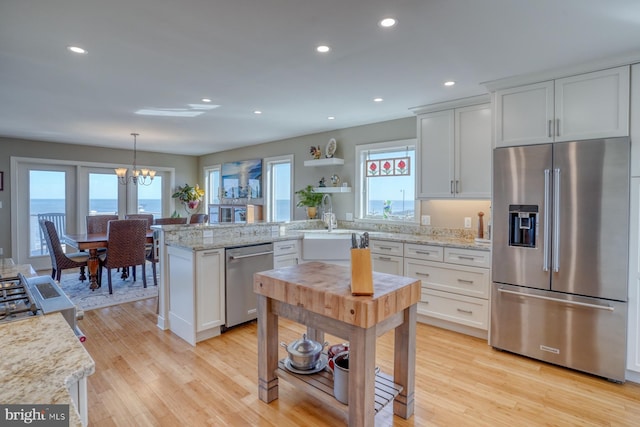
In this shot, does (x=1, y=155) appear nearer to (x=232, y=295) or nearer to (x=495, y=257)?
(x=232, y=295)

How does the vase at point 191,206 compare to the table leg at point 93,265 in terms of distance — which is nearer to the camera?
the table leg at point 93,265

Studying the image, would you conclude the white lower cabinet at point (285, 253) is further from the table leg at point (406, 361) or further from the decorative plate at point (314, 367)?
the table leg at point (406, 361)

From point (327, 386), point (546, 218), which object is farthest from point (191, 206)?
point (546, 218)

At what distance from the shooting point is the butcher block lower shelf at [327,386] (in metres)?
1.89

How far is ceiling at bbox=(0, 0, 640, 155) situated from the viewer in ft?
6.22

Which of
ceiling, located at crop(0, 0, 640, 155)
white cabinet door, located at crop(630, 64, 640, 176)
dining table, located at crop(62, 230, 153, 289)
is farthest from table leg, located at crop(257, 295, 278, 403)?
dining table, located at crop(62, 230, 153, 289)

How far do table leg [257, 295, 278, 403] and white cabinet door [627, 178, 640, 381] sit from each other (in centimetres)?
267

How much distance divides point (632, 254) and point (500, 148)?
1271mm

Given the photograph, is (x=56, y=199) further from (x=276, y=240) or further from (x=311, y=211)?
(x=276, y=240)

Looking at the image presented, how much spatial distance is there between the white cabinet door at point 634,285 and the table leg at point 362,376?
2208 millimetres

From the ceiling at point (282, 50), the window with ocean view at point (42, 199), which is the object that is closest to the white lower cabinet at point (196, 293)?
the ceiling at point (282, 50)

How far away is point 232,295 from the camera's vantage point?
334 centimetres

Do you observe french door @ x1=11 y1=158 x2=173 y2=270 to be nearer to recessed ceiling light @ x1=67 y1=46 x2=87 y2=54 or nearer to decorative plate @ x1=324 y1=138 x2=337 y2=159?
decorative plate @ x1=324 y1=138 x2=337 y2=159

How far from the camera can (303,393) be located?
231 centimetres
